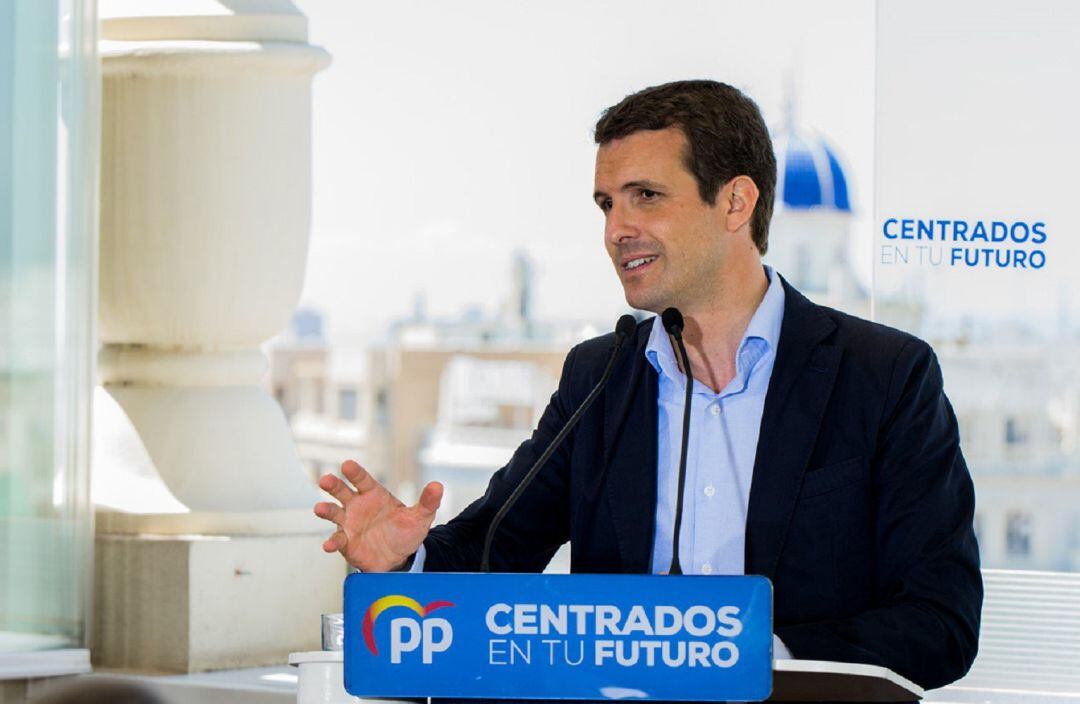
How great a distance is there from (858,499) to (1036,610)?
1937 mm

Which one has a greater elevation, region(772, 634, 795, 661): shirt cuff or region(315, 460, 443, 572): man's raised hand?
region(315, 460, 443, 572): man's raised hand

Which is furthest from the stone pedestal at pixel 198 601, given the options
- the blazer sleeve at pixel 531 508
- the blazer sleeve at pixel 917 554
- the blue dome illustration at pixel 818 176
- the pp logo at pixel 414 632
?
the blue dome illustration at pixel 818 176

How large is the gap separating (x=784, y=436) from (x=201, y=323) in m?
2.74

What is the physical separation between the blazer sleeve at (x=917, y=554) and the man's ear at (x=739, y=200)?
0.94 feet

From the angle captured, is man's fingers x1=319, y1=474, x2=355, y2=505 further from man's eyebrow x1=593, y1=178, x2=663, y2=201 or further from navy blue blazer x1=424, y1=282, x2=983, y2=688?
man's eyebrow x1=593, y1=178, x2=663, y2=201

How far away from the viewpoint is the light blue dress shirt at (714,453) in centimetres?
220

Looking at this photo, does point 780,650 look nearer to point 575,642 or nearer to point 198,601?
point 575,642

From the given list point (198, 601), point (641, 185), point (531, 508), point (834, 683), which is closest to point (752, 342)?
point (641, 185)

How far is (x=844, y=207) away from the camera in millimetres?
44344

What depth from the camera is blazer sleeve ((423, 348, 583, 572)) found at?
2.28 m

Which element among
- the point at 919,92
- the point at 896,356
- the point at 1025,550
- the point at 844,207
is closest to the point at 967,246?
the point at 919,92

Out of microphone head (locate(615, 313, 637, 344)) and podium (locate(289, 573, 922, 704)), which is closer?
podium (locate(289, 573, 922, 704))

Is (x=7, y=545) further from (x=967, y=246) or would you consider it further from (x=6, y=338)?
(x=967, y=246)

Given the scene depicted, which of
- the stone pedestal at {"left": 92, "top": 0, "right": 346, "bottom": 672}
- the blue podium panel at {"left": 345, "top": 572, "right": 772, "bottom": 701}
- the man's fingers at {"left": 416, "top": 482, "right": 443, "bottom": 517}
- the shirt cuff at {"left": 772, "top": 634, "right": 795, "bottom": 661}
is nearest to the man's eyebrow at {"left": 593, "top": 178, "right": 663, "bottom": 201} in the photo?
the man's fingers at {"left": 416, "top": 482, "right": 443, "bottom": 517}
